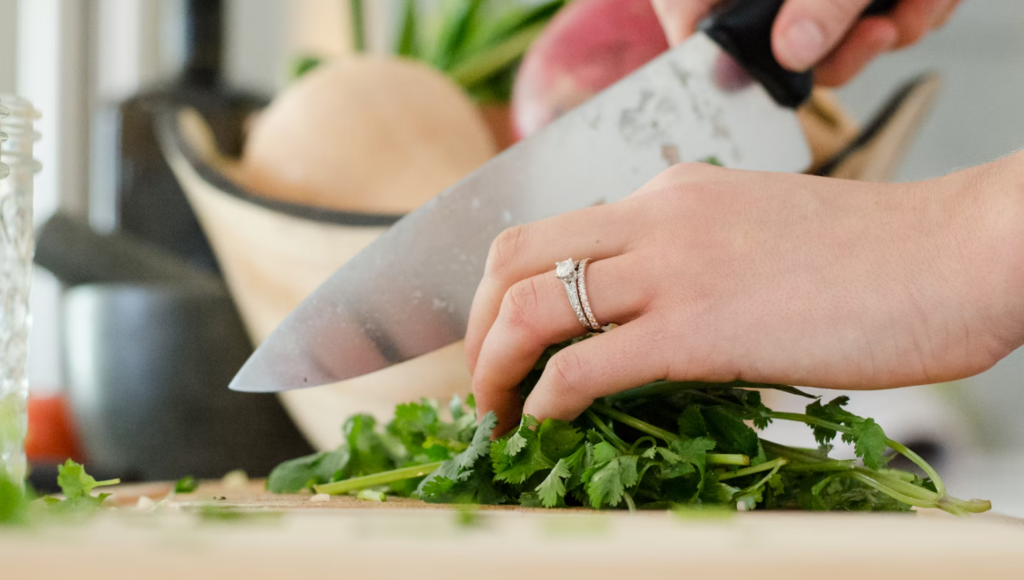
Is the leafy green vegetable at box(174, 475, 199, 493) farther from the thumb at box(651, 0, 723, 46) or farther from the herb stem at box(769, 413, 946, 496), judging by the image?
the thumb at box(651, 0, 723, 46)

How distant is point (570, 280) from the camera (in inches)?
23.2

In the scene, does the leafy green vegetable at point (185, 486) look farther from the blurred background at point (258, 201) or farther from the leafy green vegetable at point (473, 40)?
the leafy green vegetable at point (473, 40)

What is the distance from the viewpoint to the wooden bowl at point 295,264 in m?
0.96

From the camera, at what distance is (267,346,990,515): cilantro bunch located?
57 cm

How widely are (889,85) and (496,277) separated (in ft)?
7.99

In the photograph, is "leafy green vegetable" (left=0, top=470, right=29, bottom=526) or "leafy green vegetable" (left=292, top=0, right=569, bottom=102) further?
"leafy green vegetable" (left=292, top=0, right=569, bottom=102)

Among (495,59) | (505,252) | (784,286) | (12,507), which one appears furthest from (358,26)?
(12,507)

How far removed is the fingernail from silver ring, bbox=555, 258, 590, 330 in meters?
0.38

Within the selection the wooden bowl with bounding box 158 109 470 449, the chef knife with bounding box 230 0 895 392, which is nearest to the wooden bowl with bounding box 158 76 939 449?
the wooden bowl with bounding box 158 109 470 449

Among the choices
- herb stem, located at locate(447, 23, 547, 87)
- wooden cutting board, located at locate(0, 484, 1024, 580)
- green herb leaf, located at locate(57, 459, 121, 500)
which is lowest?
green herb leaf, located at locate(57, 459, 121, 500)

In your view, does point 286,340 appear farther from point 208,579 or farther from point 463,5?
point 463,5

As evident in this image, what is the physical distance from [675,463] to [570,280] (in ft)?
0.45

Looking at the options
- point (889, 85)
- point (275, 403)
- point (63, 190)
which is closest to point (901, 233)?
point (275, 403)

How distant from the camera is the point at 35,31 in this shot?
2057 mm
